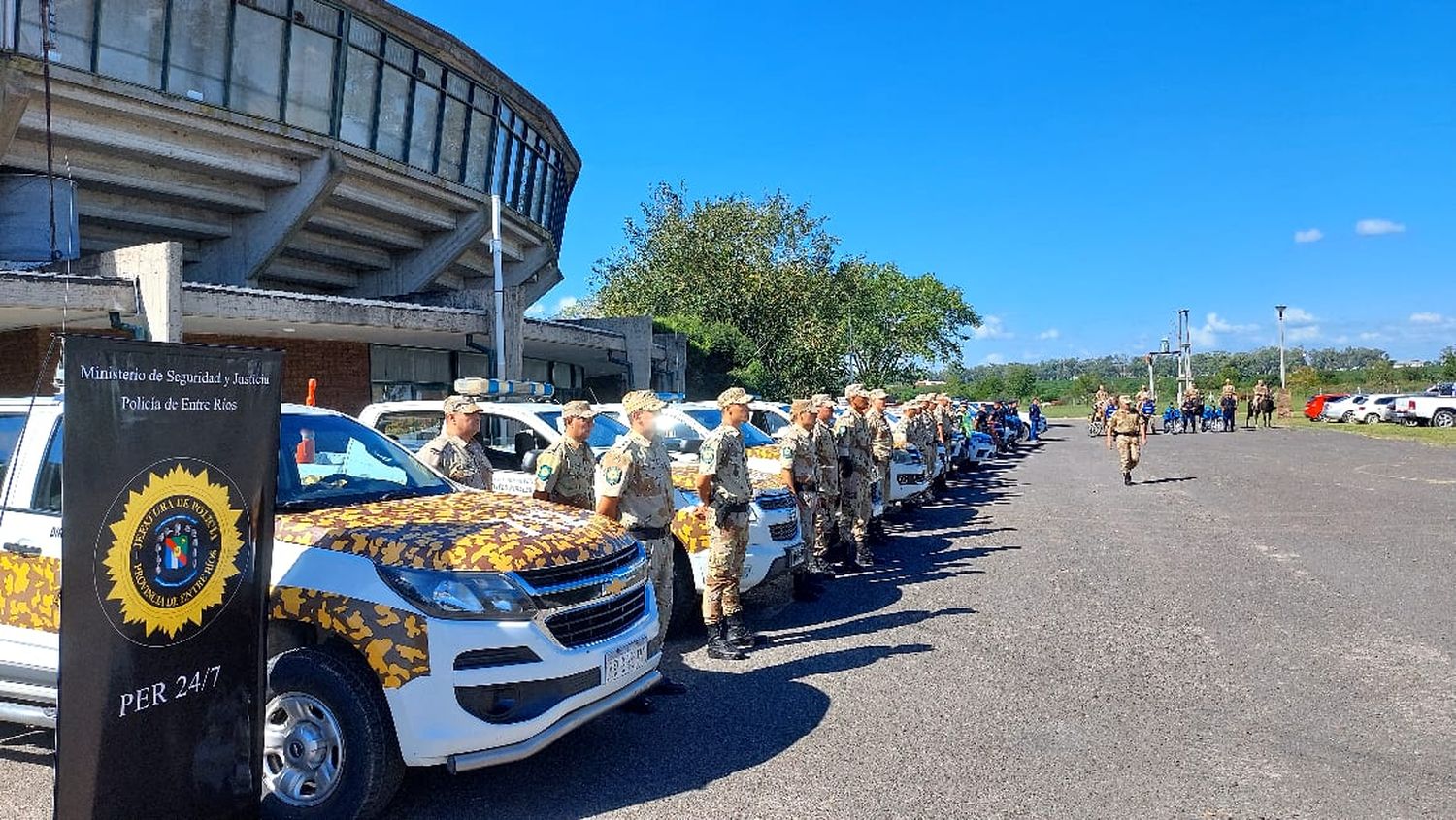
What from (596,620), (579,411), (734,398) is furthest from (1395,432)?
(596,620)

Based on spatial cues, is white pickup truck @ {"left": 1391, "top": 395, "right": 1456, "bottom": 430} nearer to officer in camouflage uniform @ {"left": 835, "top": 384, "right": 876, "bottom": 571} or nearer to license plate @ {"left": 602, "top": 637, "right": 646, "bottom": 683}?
officer in camouflage uniform @ {"left": 835, "top": 384, "right": 876, "bottom": 571}

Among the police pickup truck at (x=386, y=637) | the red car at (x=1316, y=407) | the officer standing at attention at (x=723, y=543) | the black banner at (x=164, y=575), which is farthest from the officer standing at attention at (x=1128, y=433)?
the red car at (x=1316, y=407)

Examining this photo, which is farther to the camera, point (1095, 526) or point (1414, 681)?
point (1095, 526)

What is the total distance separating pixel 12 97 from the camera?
56.6 feet

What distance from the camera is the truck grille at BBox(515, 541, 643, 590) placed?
13.7 ft

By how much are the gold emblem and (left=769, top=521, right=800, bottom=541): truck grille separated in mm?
4747

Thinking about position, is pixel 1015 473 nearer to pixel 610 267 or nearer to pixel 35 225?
pixel 35 225

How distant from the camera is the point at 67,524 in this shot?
3.02 m

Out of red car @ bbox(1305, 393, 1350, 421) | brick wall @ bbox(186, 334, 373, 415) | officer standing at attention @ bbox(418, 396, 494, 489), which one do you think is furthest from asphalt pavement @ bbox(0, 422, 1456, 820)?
red car @ bbox(1305, 393, 1350, 421)

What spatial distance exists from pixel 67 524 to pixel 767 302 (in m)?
35.4

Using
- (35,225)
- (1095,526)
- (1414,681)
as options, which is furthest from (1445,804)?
(35,225)

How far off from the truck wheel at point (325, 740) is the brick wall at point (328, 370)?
62.2 feet

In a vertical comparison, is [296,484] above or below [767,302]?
below

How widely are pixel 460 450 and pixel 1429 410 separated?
43.5 m
